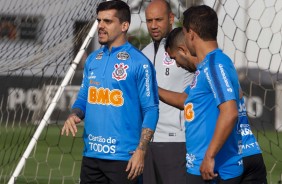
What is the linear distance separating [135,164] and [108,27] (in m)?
0.85

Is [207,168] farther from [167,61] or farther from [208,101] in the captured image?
[167,61]

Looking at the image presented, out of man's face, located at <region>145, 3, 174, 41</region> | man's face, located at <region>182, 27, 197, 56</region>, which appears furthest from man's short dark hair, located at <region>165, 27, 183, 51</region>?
man's face, located at <region>145, 3, 174, 41</region>

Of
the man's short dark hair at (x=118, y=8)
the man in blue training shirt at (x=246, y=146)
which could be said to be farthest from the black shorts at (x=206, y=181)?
the man's short dark hair at (x=118, y=8)

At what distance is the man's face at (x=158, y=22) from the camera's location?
6.61 meters

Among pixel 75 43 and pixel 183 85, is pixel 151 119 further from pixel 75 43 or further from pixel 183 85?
pixel 75 43

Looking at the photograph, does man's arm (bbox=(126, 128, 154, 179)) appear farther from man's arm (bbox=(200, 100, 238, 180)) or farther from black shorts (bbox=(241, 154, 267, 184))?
man's arm (bbox=(200, 100, 238, 180))

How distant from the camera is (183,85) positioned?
646 centimetres

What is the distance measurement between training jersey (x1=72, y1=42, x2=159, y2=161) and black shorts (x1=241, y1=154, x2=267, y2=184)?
0.60 meters

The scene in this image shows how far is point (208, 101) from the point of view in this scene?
184 inches

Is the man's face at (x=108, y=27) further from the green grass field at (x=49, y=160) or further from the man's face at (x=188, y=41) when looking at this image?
the green grass field at (x=49, y=160)

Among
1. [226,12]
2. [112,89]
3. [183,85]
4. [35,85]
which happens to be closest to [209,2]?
[226,12]

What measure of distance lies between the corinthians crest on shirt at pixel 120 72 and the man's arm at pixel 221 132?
1094mm

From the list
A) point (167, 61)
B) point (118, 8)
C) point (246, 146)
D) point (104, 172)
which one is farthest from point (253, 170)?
point (167, 61)

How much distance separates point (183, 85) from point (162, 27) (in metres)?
0.46
